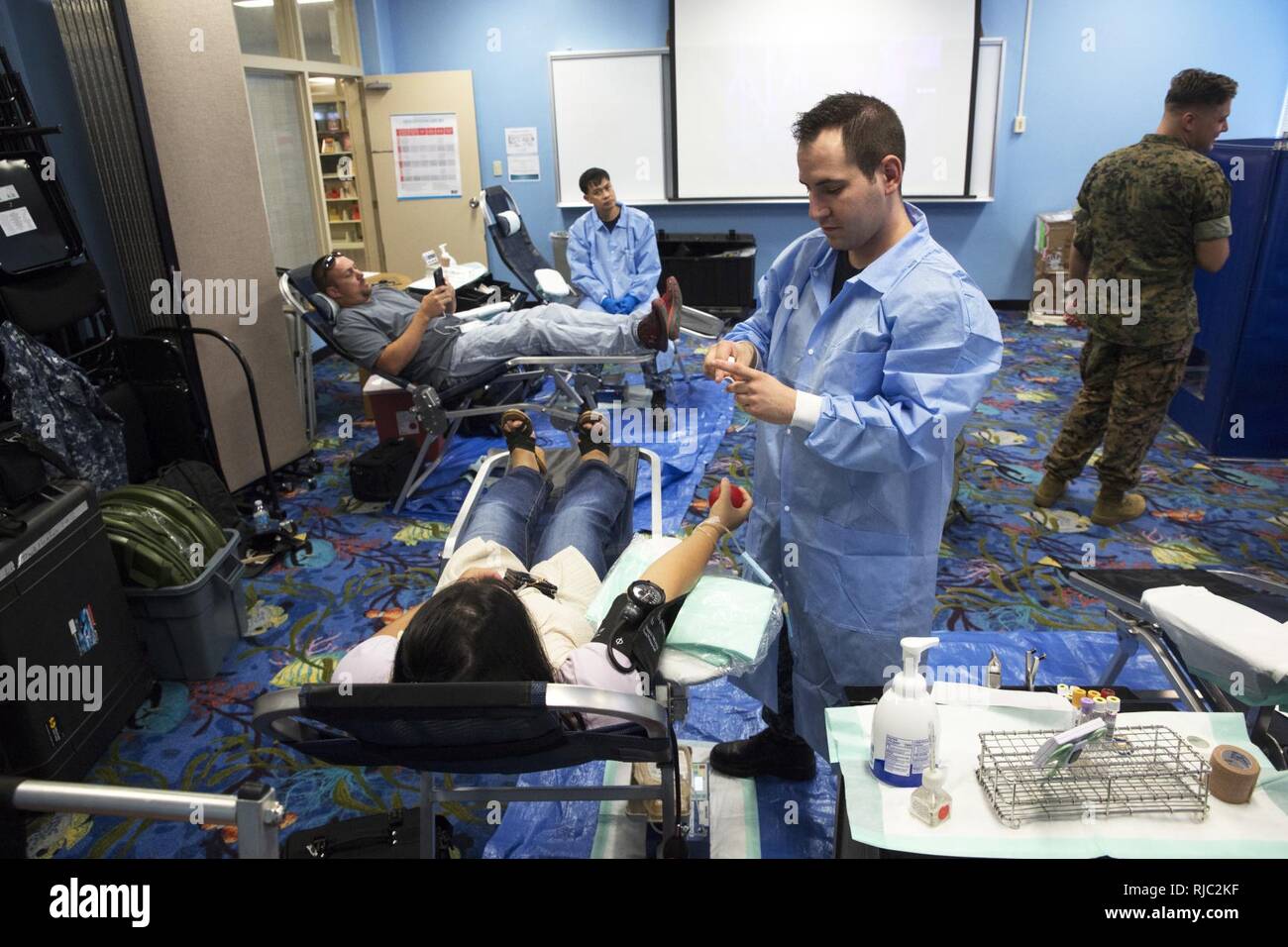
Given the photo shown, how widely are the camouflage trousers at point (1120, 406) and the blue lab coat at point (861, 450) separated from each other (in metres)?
1.86

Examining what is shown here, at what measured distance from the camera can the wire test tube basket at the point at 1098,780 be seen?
1.09 meters

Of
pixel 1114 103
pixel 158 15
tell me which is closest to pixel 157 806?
pixel 158 15

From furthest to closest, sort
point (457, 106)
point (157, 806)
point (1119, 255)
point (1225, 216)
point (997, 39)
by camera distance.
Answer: point (457, 106) → point (997, 39) → point (1119, 255) → point (1225, 216) → point (157, 806)

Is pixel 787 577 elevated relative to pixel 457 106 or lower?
lower

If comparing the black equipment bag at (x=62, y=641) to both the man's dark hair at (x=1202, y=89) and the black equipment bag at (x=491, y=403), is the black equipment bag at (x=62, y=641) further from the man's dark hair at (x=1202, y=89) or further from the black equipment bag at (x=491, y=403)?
the man's dark hair at (x=1202, y=89)

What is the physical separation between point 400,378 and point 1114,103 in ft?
16.6

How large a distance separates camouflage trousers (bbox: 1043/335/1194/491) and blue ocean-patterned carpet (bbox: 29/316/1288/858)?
8.8 inches

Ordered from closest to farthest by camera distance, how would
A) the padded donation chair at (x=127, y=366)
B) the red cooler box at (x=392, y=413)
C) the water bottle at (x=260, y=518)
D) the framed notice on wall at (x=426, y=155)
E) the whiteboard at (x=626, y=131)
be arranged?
the padded donation chair at (x=127, y=366) → the water bottle at (x=260, y=518) → the red cooler box at (x=392, y=413) → the whiteboard at (x=626, y=131) → the framed notice on wall at (x=426, y=155)

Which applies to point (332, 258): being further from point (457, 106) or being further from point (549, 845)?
point (457, 106)

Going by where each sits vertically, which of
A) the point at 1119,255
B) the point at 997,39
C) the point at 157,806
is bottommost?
the point at 157,806

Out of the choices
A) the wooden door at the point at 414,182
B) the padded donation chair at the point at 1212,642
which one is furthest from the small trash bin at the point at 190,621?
the wooden door at the point at 414,182

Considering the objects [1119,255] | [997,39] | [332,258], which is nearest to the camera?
[1119,255]

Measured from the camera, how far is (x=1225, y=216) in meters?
2.84

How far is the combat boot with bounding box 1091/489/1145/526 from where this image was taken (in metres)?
3.24
